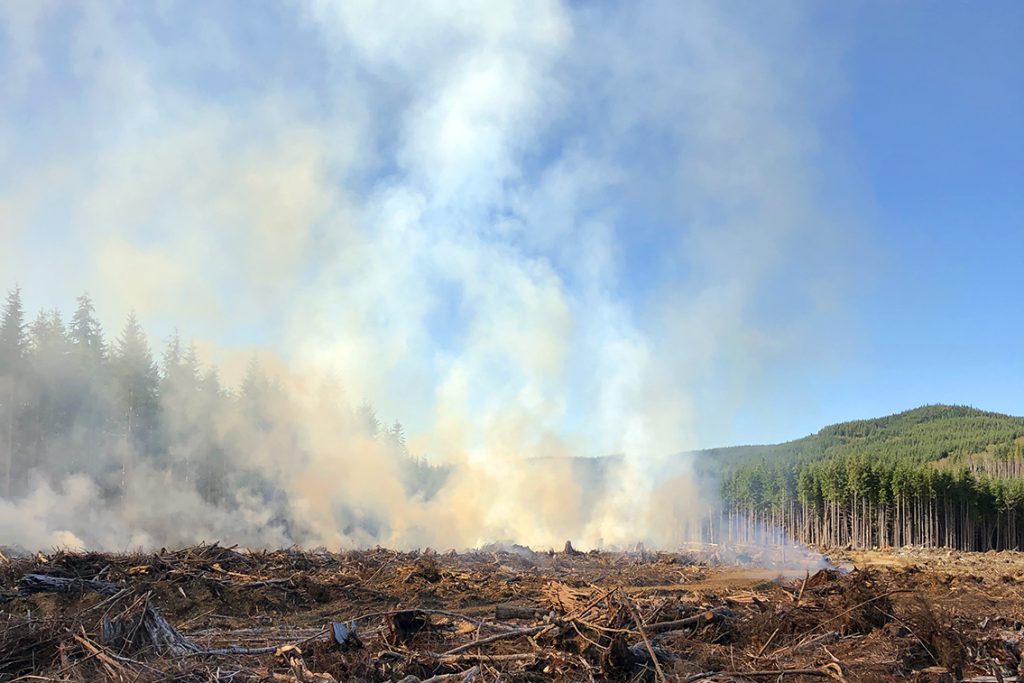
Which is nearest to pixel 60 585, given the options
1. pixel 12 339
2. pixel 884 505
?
pixel 12 339

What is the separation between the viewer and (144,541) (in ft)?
114

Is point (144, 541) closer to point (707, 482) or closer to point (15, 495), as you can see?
point (15, 495)

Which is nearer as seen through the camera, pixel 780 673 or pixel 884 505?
pixel 780 673

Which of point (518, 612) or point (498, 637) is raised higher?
point (498, 637)

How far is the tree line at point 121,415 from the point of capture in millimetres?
36344

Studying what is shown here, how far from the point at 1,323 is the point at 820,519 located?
8320 centimetres

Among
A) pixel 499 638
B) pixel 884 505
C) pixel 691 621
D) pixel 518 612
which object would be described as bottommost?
pixel 884 505

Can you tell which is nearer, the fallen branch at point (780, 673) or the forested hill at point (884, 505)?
the fallen branch at point (780, 673)

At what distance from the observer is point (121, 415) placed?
132ft

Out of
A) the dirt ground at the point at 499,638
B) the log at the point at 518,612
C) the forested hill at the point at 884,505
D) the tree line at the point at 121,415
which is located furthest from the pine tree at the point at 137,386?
the forested hill at the point at 884,505

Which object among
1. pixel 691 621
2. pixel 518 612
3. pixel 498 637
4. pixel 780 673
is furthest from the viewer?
pixel 518 612

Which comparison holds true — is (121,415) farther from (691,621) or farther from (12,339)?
(691,621)

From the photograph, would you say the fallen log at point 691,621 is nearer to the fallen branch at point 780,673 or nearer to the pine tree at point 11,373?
the fallen branch at point 780,673

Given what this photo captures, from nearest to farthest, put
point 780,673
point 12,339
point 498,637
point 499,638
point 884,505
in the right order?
point 780,673 → point 498,637 → point 499,638 → point 12,339 → point 884,505
